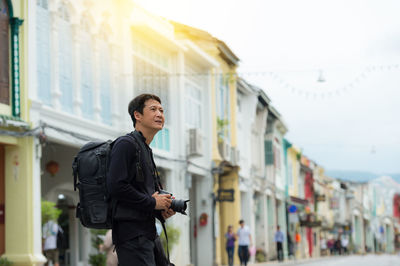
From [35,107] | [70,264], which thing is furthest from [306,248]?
[35,107]

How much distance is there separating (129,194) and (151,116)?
1.98ft

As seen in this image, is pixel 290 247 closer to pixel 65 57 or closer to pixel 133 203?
pixel 65 57

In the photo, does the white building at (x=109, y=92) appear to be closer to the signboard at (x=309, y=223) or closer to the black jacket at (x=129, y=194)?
the black jacket at (x=129, y=194)

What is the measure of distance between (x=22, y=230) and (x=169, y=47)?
11.0 metres

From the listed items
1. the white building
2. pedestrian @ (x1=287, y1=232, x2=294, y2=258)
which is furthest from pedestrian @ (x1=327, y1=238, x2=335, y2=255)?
the white building

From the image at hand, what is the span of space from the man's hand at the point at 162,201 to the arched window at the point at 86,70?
15.1 m

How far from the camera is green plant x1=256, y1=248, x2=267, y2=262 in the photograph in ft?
123

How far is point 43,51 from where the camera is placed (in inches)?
716

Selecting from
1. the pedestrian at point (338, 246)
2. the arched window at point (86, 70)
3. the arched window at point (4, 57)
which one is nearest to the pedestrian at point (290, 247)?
the pedestrian at point (338, 246)

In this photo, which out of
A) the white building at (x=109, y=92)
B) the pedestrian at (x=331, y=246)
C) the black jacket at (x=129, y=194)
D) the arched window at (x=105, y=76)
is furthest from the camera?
the pedestrian at (x=331, y=246)

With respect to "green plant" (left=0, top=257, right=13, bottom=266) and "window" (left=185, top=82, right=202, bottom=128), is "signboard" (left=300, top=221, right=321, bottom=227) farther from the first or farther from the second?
"green plant" (left=0, top=257, right=13, bottom=266)

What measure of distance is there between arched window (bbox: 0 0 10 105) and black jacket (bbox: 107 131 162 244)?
38.2 ft

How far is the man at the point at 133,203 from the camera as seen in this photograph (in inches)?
207

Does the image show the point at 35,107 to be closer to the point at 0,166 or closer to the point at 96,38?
the point at 0,166
